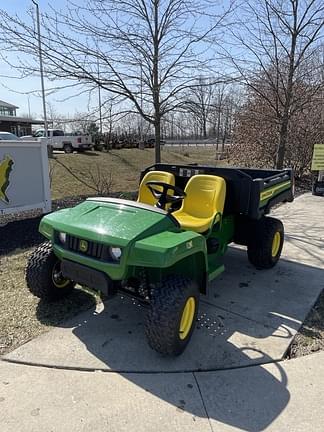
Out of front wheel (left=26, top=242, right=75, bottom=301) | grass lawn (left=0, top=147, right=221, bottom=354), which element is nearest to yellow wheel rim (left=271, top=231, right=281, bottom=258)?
grass lawn (left=0, top=147, right=221, bottom=354)

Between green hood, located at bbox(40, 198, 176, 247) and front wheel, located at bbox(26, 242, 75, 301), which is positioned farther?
front wheel, located at bbox(26, 242, 75, 301)

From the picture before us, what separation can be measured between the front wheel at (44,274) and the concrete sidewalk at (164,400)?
0.74 metres

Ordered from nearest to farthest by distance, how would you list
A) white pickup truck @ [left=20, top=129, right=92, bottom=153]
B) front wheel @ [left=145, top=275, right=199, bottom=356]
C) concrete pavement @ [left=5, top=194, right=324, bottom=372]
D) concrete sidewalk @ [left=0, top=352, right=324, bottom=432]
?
concrete sidewalk @ [left=0, top=352, right=324, bottom=432] → front wheel @ [left=145, top=275, right=199, bottom=356] → concrete pavement @ [left=5, top=194, right=324, bottom=372] → white pickup truck @ [left=20, top=129, right=92, bottom=153]

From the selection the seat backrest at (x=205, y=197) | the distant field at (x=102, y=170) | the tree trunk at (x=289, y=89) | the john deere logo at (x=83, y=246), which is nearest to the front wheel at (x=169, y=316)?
the john deere logo at (x=83, y=246)

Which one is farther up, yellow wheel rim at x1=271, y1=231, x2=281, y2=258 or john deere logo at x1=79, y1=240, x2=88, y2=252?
john deere logo at x1=79, y1=240, x2=88, y2=252

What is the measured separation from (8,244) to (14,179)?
1.28 meters

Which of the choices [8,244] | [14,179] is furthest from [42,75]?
[8,244]

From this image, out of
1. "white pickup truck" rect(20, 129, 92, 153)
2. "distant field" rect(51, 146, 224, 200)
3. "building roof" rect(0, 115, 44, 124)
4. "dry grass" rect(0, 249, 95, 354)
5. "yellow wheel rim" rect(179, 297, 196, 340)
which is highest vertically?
"building roof" rect(0, 115, 44, 124)

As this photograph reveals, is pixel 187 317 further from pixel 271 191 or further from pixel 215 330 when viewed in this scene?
pixel 271 191

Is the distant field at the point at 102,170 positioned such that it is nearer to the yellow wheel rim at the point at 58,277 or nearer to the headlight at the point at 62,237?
the yellow wheel rim at the point at 58,277

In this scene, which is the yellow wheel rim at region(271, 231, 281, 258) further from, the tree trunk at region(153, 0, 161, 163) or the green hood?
the tree trunk at region(153, 0, 161, 163)

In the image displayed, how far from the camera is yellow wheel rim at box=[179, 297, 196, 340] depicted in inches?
102

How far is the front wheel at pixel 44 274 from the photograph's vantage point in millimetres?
3045

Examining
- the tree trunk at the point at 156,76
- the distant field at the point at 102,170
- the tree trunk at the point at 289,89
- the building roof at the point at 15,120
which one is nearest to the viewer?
the tree trunk at the point at 156,76
